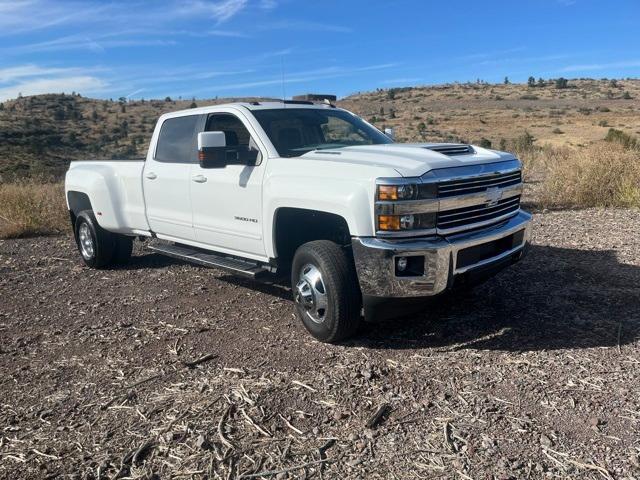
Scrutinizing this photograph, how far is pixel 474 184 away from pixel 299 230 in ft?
5.10

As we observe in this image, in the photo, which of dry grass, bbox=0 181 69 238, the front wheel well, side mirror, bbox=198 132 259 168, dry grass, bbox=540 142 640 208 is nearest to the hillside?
dry grass, bbox=0 181 69 238

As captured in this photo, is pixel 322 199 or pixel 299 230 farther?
pixel 299 230

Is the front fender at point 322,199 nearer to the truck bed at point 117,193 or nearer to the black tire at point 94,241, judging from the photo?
the truck bed at point 117,193

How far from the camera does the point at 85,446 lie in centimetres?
344

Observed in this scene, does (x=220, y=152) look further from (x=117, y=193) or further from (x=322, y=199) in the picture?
(x=117, y=193)

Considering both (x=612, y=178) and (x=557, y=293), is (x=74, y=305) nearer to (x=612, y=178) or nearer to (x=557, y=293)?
(x=557, y=293)

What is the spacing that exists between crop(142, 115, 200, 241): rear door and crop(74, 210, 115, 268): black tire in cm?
120

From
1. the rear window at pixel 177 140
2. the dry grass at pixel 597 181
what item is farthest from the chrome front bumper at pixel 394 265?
the dry grass at pixel 597 181

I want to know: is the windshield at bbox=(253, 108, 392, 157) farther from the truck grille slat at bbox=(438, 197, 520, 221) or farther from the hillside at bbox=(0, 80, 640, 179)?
the hillside at bbox=(0, 80, 640, 179)

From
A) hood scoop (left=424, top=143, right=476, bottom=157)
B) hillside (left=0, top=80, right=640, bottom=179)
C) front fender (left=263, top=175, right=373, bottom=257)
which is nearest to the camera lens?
front fender (left=263, top=175, right=373, bottom=257)

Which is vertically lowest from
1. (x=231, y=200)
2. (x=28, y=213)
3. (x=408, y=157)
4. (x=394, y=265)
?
(x=28, y=213)

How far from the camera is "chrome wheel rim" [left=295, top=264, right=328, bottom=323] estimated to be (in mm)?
4707

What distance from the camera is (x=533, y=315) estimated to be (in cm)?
525

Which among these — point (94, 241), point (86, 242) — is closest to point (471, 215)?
point (94, 241)
